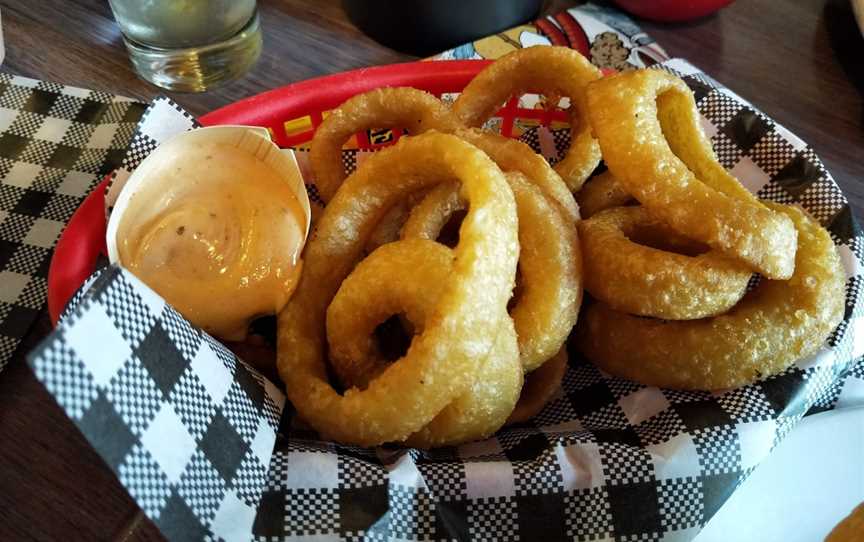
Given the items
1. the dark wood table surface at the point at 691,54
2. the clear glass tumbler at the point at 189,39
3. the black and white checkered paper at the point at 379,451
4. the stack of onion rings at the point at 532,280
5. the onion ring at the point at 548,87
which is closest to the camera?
the black and white checkered paper at the point at 379,451

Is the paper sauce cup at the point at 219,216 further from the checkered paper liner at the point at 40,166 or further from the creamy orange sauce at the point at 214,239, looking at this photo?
the checkered paper liner at the point at 40,166

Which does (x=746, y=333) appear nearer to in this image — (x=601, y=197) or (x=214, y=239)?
(x=601, y=197)

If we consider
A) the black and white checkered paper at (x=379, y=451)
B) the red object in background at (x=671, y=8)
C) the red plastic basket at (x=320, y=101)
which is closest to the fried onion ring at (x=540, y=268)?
the black and white checkered paper at (x=379, y=451)

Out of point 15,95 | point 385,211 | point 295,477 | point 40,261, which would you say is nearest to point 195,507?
Result: point 295,477

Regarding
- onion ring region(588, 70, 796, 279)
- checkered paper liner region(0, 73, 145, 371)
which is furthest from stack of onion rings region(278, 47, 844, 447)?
checkered paper liner region(0, 73, 145, 371)

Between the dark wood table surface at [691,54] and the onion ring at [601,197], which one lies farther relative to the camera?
the dark wood table surface at [691,54]

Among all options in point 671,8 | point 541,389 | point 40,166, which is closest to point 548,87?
point 541,389
